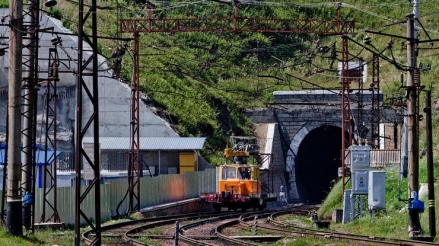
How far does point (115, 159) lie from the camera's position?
53.9m

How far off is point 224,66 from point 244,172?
20123mm

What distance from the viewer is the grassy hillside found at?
2493 inches

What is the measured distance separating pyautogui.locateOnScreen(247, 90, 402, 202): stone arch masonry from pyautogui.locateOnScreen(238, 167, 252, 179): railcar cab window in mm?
13185

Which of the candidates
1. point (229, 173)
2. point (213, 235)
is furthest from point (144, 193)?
point (213, 235)

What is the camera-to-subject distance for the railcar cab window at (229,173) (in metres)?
51.8

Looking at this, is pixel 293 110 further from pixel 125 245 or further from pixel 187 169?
pixel 125 245

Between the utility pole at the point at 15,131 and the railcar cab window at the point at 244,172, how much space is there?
28427mm

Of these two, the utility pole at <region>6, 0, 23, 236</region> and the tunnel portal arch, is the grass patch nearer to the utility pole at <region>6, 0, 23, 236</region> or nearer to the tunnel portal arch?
the utility pole at <region>6, 0, 23, 236</region>

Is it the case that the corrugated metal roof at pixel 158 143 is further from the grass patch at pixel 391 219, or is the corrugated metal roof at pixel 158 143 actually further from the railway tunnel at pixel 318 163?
the railway tunnel at pixel 318 163

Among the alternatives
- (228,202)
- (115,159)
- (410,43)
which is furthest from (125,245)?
(115,159)

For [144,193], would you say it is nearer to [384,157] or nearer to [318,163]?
[384,157]

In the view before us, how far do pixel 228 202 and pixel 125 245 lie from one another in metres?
24.8

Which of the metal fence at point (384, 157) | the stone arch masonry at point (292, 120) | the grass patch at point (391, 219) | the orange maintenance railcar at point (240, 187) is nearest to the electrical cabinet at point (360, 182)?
the grass patch at point (391, 219)

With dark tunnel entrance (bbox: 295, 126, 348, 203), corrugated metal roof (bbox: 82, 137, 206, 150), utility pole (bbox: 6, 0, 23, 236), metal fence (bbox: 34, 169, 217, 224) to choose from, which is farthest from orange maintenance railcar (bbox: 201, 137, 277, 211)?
utility pole (bbox: 6, 0, 23, 236)
